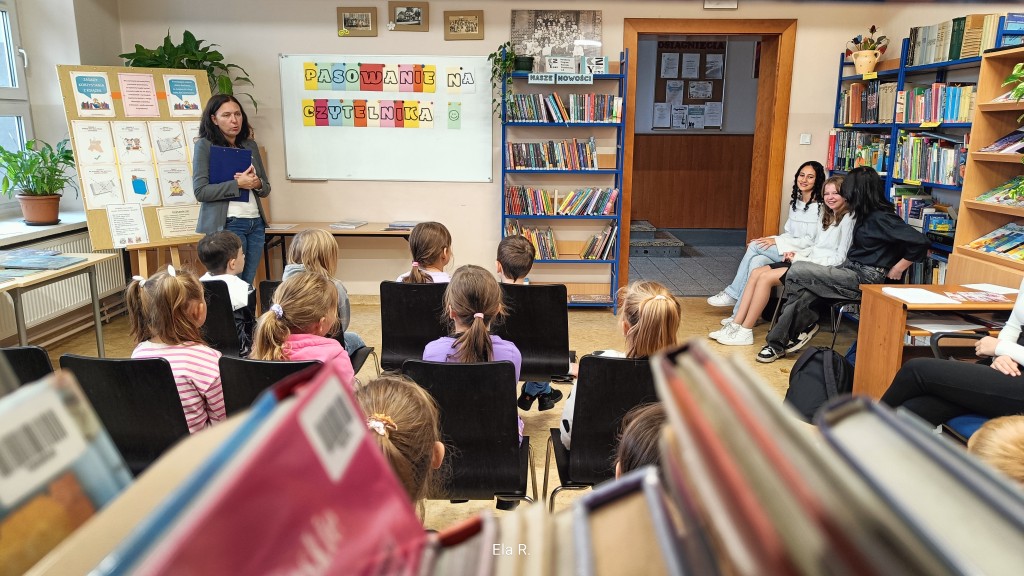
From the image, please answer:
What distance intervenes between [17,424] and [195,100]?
17.5 feet

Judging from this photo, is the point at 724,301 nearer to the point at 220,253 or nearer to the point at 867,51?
the point at 867,51

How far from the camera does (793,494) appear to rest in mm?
199

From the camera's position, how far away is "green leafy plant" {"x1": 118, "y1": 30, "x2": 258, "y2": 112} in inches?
195

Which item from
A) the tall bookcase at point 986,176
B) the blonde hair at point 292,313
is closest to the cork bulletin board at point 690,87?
the tall bookcase at point 986,176

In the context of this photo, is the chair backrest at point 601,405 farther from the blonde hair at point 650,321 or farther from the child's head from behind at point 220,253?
the child's head from behind at point 220,253

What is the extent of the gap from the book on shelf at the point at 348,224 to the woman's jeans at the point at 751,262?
2.98 m

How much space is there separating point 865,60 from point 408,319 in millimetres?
4199

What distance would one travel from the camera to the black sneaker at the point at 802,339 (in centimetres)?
455

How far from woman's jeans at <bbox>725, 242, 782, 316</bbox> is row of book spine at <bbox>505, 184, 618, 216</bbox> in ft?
3.63

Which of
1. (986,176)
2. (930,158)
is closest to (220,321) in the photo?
(986,176)

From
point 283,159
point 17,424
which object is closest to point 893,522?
point 17,424

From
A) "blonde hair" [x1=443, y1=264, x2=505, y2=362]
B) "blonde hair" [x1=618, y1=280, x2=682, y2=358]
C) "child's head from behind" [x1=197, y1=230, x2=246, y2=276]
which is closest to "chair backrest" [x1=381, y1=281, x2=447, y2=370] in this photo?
"blonde hair" [x1=443, y1=264, x2=505, y2=362]

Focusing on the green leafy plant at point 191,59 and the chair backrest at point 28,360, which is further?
the green leafy plant at point 191,59

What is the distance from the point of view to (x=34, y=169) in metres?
4.53
